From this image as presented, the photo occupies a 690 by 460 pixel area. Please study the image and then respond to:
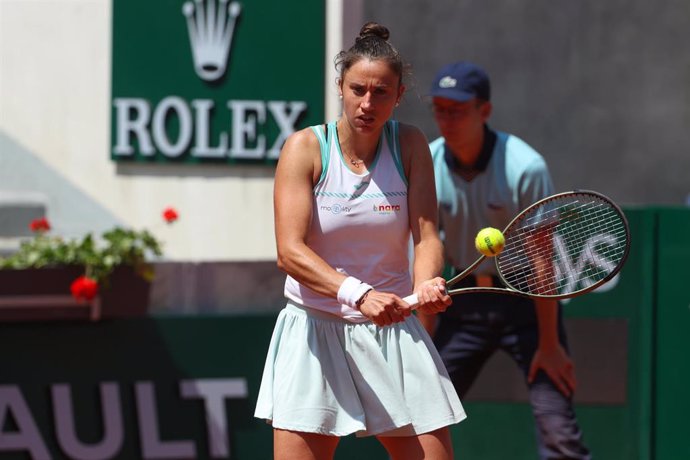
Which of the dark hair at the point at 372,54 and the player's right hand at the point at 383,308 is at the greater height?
the dark hair at the point at 372,54

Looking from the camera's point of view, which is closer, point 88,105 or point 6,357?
point 6,357

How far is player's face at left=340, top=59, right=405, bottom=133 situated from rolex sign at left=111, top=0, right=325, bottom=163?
3071mm

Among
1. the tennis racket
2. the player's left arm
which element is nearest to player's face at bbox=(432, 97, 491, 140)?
the tennis racket

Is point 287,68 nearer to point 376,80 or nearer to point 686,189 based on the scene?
point 686,189

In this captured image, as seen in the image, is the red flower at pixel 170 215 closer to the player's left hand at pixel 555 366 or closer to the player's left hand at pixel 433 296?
the player's left hand at pixel 555 366

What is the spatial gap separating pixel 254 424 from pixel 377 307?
116 inches

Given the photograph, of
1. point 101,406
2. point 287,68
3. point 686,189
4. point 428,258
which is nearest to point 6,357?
point 101,406

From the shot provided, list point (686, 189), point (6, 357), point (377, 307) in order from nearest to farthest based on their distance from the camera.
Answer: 1. point (377, 307)
2. point (6, 357)
3. point (686, 189)

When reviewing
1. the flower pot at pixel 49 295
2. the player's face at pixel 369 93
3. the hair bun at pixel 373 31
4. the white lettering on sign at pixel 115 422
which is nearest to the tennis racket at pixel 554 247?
the player's face at pixel 369 93

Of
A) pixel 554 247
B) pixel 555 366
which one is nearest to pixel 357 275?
pixel 554 247

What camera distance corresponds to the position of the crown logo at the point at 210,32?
6520 millimetres

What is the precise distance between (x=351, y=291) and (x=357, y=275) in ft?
0.73

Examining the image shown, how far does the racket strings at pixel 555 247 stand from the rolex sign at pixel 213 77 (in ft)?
7.84

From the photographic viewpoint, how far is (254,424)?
6.11 meters
